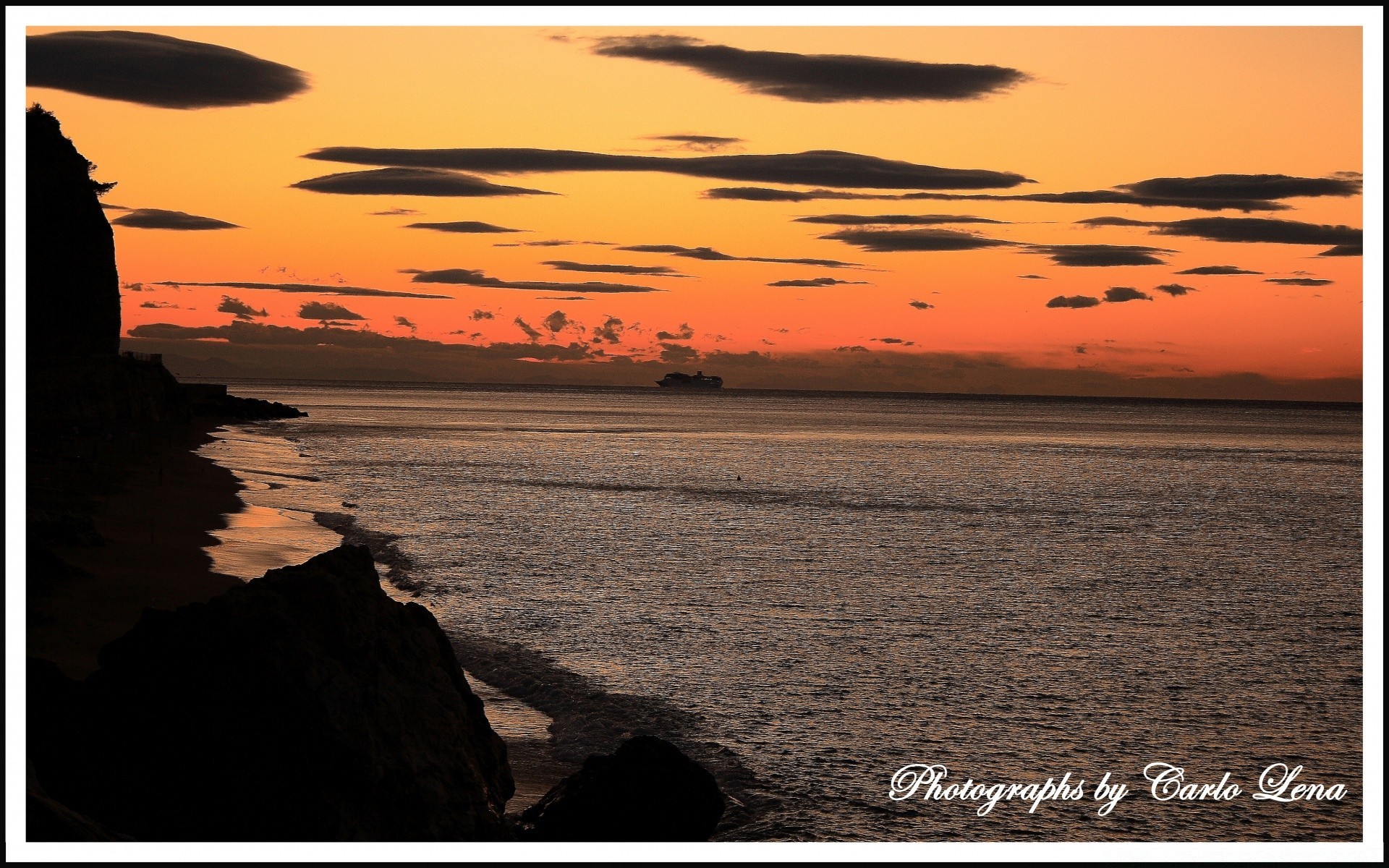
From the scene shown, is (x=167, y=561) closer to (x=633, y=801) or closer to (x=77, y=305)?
(x=633, y=801)

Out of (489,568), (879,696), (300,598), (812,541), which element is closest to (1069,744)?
(879,696)

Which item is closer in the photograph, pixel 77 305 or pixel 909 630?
pixel 909 630

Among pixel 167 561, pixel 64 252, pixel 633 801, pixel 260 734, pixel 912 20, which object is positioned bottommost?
pixel 167 561

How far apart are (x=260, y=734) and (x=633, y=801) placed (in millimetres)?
3427

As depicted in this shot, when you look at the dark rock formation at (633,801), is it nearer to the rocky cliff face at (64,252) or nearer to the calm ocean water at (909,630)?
the calm ocean water at (909,630)

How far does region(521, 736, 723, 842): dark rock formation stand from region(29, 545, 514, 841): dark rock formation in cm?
66

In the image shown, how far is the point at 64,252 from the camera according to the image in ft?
264

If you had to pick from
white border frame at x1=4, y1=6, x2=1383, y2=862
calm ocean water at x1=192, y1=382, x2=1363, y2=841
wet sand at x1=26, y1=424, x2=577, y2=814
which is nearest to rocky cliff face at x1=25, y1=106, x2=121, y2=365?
calm ocean water at x1=192, y1=382, x2=1363, y2=841

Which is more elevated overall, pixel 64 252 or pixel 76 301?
pixel 64 252

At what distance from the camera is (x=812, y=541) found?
3528 centimetres

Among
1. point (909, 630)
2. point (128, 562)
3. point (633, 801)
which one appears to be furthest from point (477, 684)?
point (128, 562)

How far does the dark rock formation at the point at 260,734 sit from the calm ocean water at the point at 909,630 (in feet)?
11.0

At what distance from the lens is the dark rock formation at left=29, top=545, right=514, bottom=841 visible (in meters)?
10.0

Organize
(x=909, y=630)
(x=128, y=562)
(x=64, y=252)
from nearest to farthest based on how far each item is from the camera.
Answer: (x=909, y=630), (x=128, y=562), (x=64, y=252)
